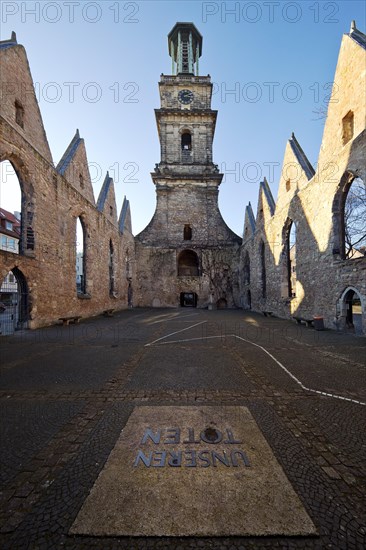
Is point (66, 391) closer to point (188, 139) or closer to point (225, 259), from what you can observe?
point (225, 259)

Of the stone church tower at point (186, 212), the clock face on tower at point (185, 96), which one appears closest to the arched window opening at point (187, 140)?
the stone church tower at point (186, 212)

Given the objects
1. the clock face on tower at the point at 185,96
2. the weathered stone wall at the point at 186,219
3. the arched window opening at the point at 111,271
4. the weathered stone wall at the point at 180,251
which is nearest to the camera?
the arched window opening at the point at 111,271

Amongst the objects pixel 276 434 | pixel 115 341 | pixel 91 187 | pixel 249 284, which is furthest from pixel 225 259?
pixel 276 434

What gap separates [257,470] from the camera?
2.30m

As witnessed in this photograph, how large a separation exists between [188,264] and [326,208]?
825 inches

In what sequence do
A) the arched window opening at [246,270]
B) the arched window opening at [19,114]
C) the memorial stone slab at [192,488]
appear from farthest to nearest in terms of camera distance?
the arched window opening at [246,270] → the arched window opening at [19,114] → the memorial stone slab at [192,488]

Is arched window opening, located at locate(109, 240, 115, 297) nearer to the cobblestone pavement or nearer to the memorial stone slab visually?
the cobblestone pavement

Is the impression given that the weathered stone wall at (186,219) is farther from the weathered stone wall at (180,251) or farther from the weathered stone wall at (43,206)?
the weathered stone wall at (43,206)

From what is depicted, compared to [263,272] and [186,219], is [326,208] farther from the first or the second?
[186,219]

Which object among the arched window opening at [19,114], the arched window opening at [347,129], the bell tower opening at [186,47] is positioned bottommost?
the arched window opening at [347,129]

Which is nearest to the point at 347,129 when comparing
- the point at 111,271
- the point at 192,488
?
the point at 192,488

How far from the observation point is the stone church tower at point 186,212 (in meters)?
26.7

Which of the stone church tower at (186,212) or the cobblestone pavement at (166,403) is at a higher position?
the stone church tower at (186,212)

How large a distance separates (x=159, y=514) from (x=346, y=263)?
35.2 ft
